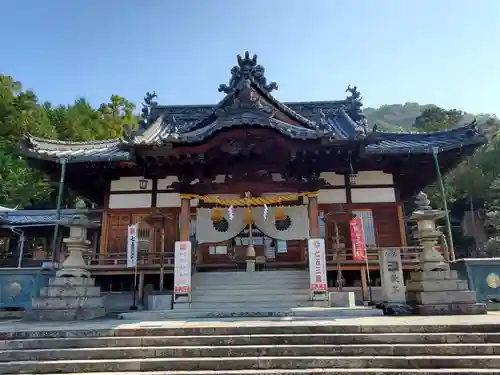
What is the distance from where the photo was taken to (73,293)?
9492 millimetres

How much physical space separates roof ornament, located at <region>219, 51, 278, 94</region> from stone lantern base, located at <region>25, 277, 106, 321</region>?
9.85 metres

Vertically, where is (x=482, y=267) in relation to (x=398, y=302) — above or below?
above

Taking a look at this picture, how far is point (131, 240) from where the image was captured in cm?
1164

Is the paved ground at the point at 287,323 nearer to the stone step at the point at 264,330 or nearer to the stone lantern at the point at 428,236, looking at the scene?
the stone step at the point at 264,330

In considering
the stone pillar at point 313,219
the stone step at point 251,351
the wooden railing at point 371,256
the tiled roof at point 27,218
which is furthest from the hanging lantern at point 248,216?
the tiled roof at point 27,218

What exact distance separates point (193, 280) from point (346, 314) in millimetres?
5324

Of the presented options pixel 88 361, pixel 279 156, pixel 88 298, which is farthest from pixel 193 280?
pixel 88 361

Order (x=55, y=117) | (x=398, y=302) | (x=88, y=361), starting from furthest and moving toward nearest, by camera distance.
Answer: (x=55, y=117)
(x=398, y=302)
(x=88, y=361)

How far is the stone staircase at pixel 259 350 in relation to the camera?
5285 millimetres

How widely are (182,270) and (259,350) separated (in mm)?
5287

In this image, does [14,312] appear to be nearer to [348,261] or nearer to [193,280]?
[193,280]

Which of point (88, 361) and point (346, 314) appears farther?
point (346, 314)

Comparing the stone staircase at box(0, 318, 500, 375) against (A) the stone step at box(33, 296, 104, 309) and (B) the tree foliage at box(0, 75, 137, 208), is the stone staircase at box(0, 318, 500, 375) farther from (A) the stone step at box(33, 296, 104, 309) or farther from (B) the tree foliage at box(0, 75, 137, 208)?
(B) the tree foliage at box(0, 75, 137, 208)

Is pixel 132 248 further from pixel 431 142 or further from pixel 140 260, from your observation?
pixel 431 142
